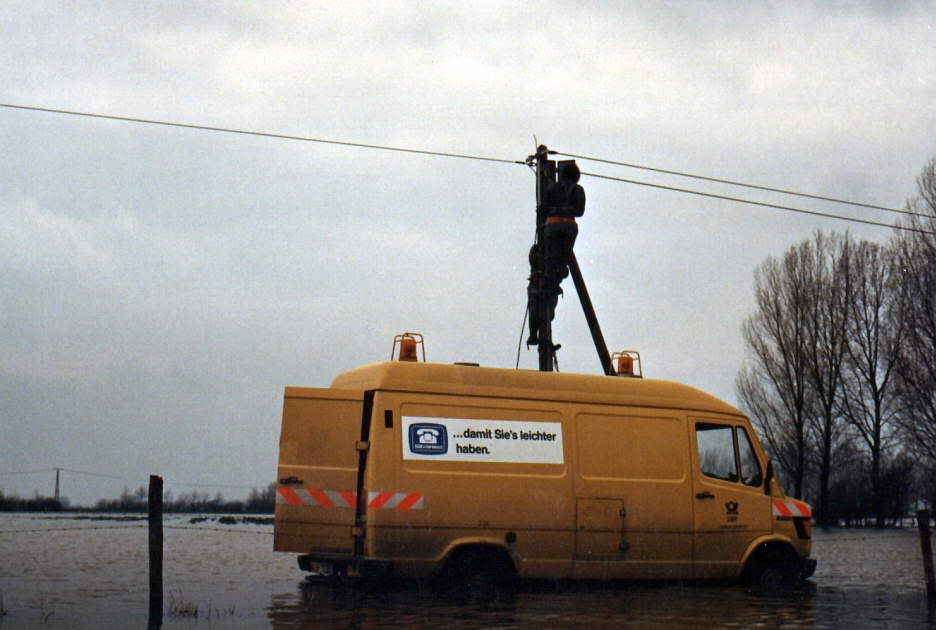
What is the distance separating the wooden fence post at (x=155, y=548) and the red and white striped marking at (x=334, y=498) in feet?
5.88

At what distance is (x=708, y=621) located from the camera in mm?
9852

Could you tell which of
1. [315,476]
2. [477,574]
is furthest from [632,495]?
[315,476]

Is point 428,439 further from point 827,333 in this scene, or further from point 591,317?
point 827,333

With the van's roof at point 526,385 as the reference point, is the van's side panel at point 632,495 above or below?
below

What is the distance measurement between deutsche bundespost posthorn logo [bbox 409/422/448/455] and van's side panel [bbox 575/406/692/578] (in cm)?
166

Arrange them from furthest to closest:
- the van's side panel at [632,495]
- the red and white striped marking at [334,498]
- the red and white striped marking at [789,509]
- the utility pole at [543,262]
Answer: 1. the utility pole at [543,262]
2. the red and white striped marking at [789,509]
3. the van's side panel at [632,495]
4. the red and white striped marking at [334,498]

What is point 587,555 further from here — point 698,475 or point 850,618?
point 850,618

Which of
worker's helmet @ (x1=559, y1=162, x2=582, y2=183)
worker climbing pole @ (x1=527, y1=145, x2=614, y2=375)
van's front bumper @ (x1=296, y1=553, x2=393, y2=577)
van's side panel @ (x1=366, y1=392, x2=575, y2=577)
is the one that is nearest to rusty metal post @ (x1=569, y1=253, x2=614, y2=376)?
worker climbing pole @ (x1=527, y1=145, x2=614, y2=375)

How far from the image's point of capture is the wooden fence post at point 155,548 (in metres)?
9.18

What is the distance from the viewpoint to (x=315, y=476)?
10945 mm

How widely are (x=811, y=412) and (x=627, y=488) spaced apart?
37547mm

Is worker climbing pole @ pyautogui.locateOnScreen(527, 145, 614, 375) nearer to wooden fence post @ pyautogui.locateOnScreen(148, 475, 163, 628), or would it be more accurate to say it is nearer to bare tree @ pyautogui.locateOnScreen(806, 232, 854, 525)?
wooden fence post @ pyautogui.locateOnScreen(148, 475, 163, 628)

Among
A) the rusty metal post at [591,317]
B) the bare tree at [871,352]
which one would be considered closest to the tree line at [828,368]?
the bare tree at [871,352]

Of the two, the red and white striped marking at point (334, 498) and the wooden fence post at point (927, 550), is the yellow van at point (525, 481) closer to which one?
the red and white striped marking at point (334, 498)
